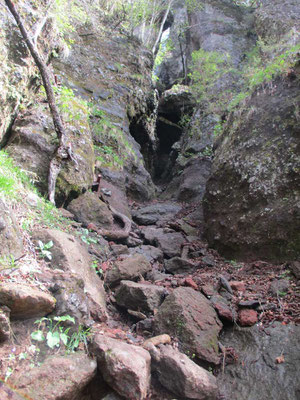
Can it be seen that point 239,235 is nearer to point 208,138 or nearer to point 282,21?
point 208,138

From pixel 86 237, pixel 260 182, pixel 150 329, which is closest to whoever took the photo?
pixel 150 329

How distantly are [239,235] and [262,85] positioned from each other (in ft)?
13.1

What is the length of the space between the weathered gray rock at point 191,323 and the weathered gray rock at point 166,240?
2.88 m

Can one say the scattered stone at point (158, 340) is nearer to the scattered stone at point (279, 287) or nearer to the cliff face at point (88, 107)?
the scattered stone at point (279, 287)

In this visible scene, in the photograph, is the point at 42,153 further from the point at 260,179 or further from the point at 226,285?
the point at 260,179

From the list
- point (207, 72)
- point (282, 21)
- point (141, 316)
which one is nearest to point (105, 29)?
point (207, 72)

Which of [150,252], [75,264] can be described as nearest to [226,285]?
[150,252]

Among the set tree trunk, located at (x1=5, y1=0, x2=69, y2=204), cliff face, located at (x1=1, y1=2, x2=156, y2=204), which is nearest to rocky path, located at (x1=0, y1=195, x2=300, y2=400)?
tree trunk, located at (x1=5, y1=0, x2=69, y2=204)

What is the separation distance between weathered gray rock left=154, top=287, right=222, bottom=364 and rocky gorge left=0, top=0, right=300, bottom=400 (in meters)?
0.02

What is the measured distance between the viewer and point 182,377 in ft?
8.53

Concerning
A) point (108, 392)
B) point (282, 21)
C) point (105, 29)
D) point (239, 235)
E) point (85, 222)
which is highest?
point (282, 21)

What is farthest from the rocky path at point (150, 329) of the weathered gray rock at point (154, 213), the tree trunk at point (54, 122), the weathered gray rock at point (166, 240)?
the weathered gray rock at point (154, 213)

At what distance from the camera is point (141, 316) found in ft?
11.9

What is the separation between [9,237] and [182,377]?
222cm
